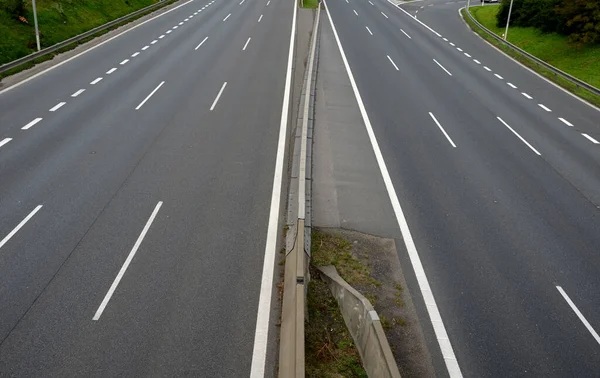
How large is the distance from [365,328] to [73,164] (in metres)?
10.1

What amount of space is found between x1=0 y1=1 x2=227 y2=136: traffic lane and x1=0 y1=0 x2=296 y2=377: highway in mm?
124

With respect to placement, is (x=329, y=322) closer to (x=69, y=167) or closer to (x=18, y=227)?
(x=18, y=227)

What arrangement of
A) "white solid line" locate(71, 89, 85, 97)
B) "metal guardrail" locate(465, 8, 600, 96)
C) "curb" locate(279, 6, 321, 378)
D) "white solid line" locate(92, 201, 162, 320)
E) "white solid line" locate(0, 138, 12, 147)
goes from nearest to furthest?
"curb" locate(279, 6, 321, 378)
"white solid line" locate(92, 201, 162, 320)
"white solid line" locate(0, 138, 12, 147)
"white solid line" locate(71, 89, 85, 97)
"metal guardrail" locate(465, 8, 600, 96)

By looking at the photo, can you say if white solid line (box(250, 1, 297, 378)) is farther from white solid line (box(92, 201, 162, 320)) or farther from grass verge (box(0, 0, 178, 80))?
grass verge (box(0, 0, 178, 80))

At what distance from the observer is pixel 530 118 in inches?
844

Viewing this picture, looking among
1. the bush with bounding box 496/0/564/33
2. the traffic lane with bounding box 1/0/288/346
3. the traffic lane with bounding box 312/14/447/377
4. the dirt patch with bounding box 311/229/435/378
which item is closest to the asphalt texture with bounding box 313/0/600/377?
the traffic lane with bounding box 312/14/447/377

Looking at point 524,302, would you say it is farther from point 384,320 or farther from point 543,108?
point 543,108

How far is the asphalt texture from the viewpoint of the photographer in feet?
31.0

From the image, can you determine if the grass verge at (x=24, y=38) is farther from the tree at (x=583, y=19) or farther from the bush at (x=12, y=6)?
the tree at (x=583, y=19)

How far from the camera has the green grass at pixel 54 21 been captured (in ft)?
85.3

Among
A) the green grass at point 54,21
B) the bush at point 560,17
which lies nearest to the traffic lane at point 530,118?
the bush at point 560,17

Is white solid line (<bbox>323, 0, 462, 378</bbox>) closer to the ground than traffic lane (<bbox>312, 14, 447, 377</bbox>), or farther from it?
closer to the ground

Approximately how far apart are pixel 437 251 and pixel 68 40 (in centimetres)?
2434

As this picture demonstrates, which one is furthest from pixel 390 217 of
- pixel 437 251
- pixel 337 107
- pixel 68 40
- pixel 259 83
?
pixel 68 40
